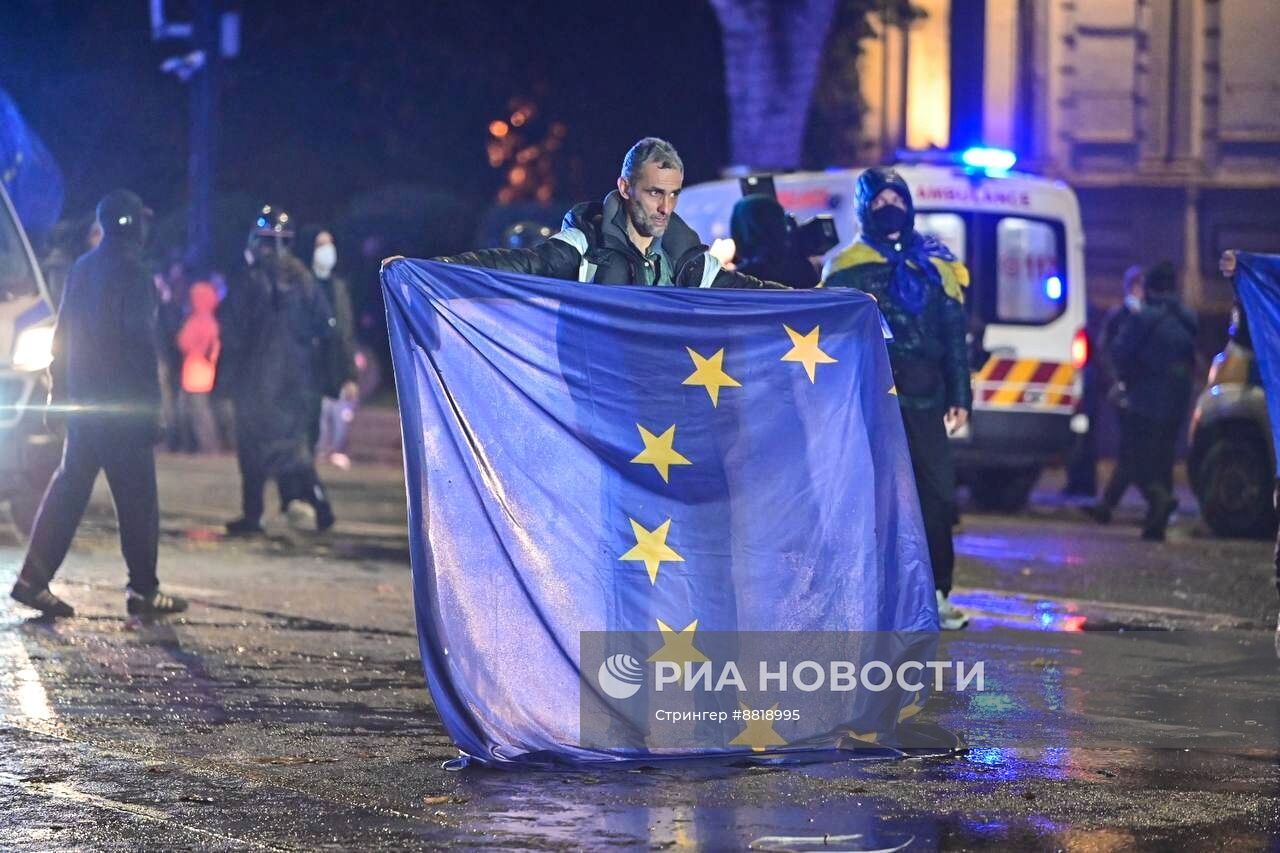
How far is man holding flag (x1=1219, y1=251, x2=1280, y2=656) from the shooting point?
25.8 ft

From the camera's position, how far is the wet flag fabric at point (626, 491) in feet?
20.6

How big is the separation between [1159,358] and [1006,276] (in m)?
2.38

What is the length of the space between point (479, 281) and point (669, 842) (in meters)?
1.79

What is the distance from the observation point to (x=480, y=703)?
6.22 m

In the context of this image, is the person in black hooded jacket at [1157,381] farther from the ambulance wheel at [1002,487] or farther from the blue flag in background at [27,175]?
the blue flag in background at [27,175]

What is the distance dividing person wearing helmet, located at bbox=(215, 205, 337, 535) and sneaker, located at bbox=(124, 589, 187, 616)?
3.75 m

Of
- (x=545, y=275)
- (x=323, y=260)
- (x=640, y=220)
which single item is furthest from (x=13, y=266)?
(x=640, y=220)

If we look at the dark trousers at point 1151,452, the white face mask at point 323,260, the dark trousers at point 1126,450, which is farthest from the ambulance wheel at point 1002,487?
the white face mask at point 323,260

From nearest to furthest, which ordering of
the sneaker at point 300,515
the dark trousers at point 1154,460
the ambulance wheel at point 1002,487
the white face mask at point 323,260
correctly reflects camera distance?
the sneaker at point 300,515
the dark trousers at point 1154,460
the white face mask at point 323,260
the ambulance wheel at point 1002,487

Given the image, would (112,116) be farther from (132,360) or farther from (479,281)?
(479,281)

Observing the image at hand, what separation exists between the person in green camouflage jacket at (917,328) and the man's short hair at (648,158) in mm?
2615

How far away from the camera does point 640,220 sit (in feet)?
21.5

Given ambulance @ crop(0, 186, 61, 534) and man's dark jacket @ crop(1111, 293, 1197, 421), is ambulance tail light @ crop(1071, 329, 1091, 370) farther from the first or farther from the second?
ambulance @ crop(0, 186, 61, 534)

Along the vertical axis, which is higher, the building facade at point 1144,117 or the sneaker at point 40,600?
the building facade at point 1144,117
